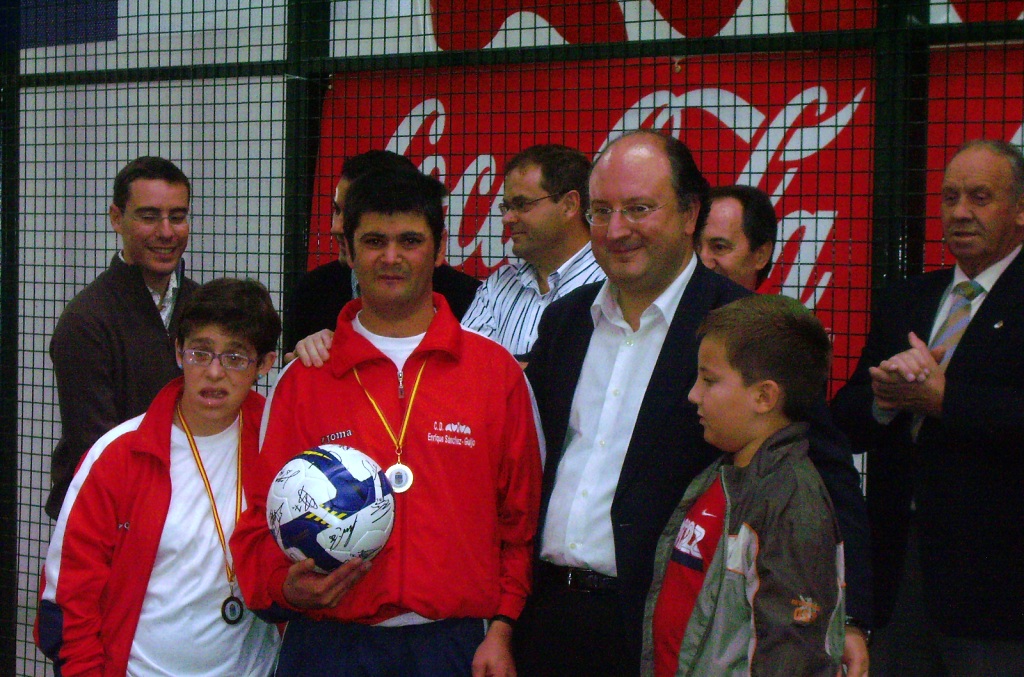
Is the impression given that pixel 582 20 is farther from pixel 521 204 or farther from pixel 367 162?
pixel 367 162

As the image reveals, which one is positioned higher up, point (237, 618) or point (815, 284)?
point (815, 284)

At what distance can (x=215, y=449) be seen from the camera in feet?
9.23

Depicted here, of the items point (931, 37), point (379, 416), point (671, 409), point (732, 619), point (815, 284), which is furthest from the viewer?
point (815, 284)

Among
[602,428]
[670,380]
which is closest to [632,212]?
[670,380]

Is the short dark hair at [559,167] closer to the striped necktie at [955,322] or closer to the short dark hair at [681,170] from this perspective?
the short dark hair at [681,170]

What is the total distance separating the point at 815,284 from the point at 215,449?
7.52 feet

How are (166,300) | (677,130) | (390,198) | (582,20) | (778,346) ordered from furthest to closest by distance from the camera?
1. (582,20)
2. (677,130)
3. (166,300)
4. (390,198)
5. (778,346)

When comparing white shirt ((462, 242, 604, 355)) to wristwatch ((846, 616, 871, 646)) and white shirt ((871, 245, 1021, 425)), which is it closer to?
white shirt ((871, 245, 1021, 425))

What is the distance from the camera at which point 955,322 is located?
9.64ft

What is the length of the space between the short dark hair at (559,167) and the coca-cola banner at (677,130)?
0.34 m

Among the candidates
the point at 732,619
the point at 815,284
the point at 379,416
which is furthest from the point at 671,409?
the point at 815,284

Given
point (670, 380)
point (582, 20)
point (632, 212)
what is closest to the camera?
point (670, 380)

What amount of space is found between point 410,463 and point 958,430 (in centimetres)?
145

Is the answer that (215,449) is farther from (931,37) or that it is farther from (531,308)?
(931,37)
